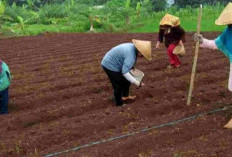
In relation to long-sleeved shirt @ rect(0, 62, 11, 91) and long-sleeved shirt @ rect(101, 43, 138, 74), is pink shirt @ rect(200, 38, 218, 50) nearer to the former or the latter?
long-sleeved shirt @ rect(101, 43, 138, 74)

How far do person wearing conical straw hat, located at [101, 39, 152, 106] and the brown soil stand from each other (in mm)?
276

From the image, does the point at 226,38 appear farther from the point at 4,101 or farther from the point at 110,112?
the point at 4,101

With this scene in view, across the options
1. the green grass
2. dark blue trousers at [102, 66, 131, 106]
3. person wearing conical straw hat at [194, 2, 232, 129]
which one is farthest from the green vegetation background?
person wearing conical straw hat at [194, 2, 232, 129]

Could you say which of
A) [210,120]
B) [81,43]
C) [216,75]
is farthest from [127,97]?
[81,43]

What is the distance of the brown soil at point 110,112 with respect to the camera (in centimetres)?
451

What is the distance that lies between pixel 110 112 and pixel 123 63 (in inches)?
28.3

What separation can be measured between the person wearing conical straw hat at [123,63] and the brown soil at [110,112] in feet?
0.91

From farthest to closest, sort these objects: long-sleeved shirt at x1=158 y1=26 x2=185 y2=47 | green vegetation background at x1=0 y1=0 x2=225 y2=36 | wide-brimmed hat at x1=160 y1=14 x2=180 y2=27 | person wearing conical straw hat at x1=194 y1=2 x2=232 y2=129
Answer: green vegetation background at x1=0 y1=0 x2=225 y2=36
long-sleeved shirt at x1=158 y1=26 x2=185 y2=47
wide-brimmed hat at x1=160 y1=14 x2=180 y2=27
person wearing conical straw hat at x1=194 y1=2 x2=232 y2=129

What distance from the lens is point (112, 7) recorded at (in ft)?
72.6

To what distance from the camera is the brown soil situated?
451 centimetres

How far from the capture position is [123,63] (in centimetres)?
589

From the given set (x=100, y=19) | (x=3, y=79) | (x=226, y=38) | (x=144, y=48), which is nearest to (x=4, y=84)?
(x=3, y=79)

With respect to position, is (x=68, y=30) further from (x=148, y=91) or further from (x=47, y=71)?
(x=148, y=91)

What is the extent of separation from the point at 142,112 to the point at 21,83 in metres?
3.44
